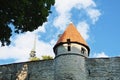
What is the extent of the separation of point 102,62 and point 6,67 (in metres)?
7.33

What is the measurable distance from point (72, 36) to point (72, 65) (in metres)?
2.32

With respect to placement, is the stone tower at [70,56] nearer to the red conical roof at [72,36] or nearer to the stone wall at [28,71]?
the red conical roof at [72,36]

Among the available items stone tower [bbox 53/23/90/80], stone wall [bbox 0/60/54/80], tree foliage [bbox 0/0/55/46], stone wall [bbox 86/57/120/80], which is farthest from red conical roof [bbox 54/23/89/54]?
tree foliage [bbox 0/0/55/46]

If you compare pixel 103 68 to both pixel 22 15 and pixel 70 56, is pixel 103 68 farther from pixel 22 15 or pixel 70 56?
pixel 22 15

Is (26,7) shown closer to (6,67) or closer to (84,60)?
(84,60)

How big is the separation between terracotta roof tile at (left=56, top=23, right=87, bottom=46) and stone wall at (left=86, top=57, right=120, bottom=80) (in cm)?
158

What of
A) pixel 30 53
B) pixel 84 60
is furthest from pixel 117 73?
pixel 30 53

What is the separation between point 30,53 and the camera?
53375mm

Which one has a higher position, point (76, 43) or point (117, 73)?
point (76, 43)

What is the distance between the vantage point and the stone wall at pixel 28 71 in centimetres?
2162

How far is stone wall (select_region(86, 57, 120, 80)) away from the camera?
66.8 feet

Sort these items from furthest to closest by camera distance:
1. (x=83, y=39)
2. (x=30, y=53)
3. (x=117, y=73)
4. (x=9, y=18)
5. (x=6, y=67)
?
(x=30, y=53)
(x=6, y=67)
(x=83, y=39)
(x=117, y=73)
(x=9, y=18)

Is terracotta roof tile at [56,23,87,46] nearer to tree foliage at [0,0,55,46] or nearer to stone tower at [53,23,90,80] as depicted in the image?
stone tower at [53,23,90,80]

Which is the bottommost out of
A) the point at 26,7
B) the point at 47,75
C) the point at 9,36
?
the point at 47,75
